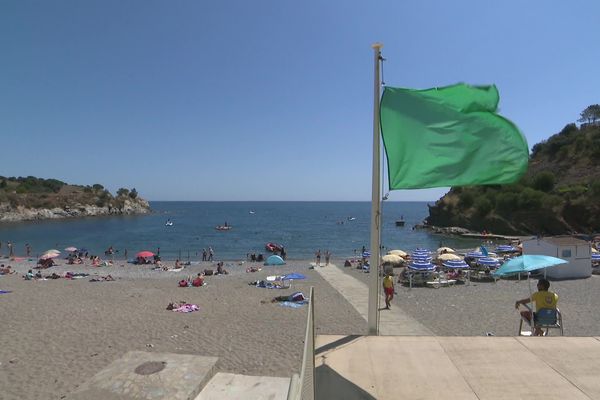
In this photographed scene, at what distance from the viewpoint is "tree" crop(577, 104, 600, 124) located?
123 meters

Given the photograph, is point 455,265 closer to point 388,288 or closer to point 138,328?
point 388,288

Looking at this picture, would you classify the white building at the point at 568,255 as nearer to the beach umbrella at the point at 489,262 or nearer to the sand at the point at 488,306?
the sand at the point at 488,306

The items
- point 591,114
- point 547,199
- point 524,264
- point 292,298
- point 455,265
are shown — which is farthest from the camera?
point 591,114

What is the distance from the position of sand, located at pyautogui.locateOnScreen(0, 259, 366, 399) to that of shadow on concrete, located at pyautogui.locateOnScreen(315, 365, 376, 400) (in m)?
6.57

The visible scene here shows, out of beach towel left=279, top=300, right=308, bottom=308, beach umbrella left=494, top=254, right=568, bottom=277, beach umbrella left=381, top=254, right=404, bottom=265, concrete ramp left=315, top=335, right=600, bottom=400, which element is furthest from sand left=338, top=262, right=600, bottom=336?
beach umbrella left=381, top=254, right=404, bottom=265

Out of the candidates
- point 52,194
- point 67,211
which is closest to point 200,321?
point 67,211

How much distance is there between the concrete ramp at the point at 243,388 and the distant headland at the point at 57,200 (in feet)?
424

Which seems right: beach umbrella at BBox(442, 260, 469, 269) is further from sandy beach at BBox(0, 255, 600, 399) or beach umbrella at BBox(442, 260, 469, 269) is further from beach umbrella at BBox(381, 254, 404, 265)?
beach umbrella at BBox(381, 254, 404, 265)

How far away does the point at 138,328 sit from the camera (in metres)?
14.9

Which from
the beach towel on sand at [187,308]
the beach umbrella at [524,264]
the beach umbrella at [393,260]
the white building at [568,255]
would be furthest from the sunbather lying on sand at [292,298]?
the beach umbrella at [393,260]

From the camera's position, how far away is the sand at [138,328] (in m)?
10.8

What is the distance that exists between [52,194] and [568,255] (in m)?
152

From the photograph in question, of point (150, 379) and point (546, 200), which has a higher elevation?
point (546, 200)

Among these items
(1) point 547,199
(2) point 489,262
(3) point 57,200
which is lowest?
(2) point 489,262
